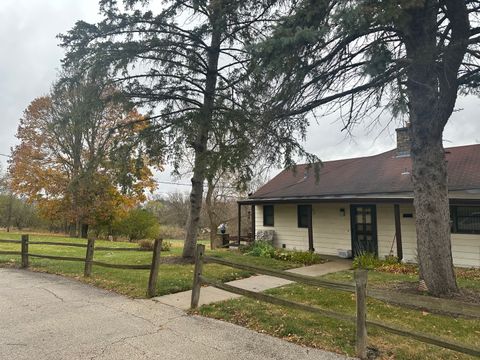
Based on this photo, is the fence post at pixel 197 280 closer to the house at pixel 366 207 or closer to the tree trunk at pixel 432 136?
the tree trunk at pixel 432 136

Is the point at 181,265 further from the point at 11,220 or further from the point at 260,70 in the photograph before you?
the point at 11,220

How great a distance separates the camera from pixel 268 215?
57.6ft

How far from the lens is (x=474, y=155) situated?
12992mm

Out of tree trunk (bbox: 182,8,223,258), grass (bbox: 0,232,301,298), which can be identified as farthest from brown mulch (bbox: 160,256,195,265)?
grass (bbox: 0,232,301,298)

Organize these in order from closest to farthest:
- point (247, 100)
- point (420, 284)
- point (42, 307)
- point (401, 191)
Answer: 1. point (42, 307)
2. point (420, 284)
3. point (247, 100)
4. point (401, 191)

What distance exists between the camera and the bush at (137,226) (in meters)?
25.2

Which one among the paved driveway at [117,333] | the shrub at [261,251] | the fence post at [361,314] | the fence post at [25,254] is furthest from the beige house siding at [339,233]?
the fence post at [25,254]

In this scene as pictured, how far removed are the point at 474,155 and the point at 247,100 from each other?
9.43 metres

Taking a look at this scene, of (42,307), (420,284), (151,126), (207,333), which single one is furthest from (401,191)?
(42,307)

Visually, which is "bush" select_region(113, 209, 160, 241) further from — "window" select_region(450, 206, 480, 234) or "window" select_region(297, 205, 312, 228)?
"window" select_region(450, 206, 480, 234)

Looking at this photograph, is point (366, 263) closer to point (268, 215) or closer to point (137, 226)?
point (268, 215)

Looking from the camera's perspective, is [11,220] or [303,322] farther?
[11,220]

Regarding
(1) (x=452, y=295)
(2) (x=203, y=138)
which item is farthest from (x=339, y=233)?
(1) (x=452, y=295)

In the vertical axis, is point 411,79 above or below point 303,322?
above
